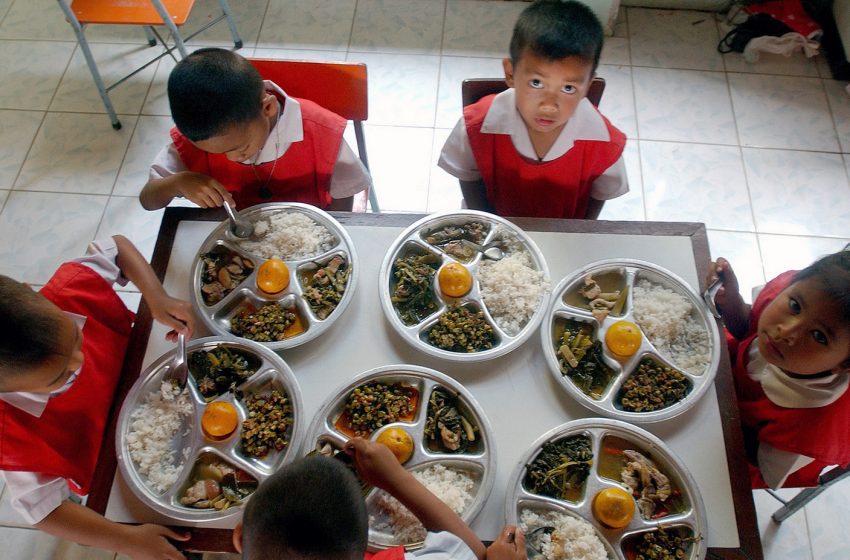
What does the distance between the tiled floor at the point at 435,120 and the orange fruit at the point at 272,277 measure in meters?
1.57

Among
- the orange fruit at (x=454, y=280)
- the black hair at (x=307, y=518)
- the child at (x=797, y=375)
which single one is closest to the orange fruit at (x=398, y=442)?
Result: the black hair at (x=307, y=518)

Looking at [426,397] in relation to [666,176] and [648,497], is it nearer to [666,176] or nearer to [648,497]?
[648,497]

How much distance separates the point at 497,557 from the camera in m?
1.26

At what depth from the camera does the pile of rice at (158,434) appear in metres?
1.41

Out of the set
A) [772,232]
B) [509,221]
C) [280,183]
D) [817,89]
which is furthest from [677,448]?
[817,89]

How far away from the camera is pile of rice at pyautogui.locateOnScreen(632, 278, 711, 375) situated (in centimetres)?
154

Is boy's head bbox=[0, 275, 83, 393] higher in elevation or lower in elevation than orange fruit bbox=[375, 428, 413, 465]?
higher

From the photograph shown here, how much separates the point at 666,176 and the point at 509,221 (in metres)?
1.86

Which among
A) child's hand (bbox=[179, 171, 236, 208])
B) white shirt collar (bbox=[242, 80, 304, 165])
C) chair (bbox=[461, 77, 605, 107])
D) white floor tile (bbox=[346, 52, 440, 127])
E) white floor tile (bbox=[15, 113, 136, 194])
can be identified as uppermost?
chair (bbox=[461, 77, 605, 107])

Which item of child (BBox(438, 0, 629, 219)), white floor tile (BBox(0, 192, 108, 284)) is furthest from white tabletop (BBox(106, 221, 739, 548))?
white floor tile (BBox(0, 192, 108, 284))

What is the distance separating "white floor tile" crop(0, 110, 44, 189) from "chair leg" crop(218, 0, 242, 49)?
126cm

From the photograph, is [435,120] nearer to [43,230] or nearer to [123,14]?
[123,14]

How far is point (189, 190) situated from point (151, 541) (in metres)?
1.00

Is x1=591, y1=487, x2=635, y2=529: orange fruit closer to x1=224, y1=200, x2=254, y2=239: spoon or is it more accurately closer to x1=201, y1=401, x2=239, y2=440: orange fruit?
x1=201, y1=401, x2=239, y2=440: orange fruit
